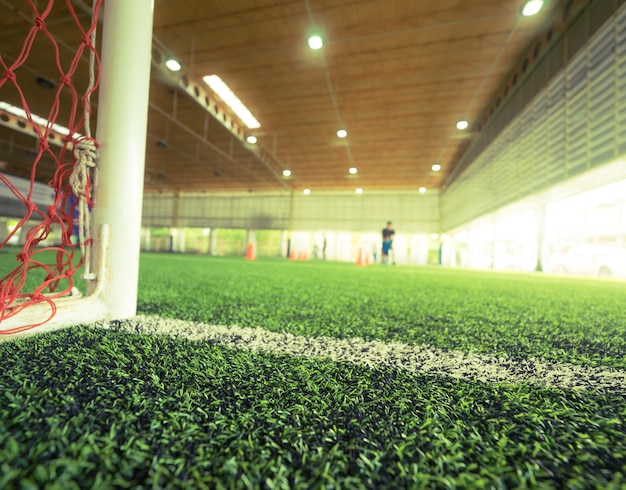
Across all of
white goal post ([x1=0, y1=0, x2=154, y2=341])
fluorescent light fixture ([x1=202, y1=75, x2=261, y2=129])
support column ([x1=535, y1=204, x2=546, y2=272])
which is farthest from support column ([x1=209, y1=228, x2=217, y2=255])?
white goal post ([x1=0, y1=0, x2=154, y2=341])

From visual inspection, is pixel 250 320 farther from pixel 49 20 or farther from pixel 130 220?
pixel 49 20

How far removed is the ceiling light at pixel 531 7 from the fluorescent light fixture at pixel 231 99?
6.50 metres

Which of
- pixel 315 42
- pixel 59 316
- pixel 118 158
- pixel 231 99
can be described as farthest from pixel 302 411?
pixel 231 99

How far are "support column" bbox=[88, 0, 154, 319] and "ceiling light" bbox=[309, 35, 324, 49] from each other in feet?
17.7

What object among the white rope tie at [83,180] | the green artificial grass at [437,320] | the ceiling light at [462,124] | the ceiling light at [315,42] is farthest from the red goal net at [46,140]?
the ceiling light at [462,124]

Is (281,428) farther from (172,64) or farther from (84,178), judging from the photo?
(172,64)

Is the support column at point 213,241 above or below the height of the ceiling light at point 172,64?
below

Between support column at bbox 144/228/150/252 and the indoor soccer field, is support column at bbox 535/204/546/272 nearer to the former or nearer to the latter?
the indoor soccer field

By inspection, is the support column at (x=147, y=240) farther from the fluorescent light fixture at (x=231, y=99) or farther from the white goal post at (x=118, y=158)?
the white goal post at (x=118, y=158)

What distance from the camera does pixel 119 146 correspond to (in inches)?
42.5

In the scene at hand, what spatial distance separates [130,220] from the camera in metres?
1.10

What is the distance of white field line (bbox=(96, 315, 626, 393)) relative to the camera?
765 mm

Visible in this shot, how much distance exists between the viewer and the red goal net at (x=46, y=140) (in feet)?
3.13

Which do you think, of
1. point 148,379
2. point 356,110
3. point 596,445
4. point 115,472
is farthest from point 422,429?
point 356,110
